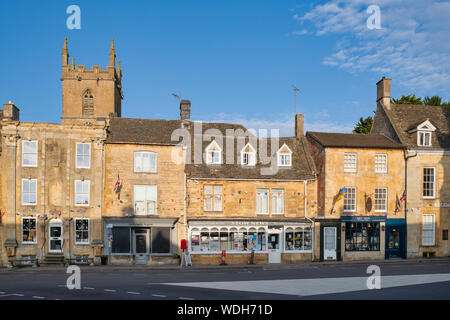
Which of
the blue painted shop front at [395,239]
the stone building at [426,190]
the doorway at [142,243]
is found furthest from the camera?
the stone building at [426,190]

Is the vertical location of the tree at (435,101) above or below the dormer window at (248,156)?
above

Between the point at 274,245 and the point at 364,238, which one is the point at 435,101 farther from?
the point at 274,245

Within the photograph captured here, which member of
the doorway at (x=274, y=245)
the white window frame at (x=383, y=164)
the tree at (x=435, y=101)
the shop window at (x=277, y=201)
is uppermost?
the tree at (x=435, y=101)

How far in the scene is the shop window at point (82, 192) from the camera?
28.9 m

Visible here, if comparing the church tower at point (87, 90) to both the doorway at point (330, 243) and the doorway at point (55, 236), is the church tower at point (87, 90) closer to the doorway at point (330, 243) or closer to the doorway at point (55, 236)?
the doorway at point (55, 236)

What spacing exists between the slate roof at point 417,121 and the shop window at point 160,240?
65.8 feet

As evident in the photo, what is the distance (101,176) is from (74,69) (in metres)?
32.1

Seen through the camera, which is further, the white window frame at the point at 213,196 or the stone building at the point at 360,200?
the stone building at the point at 360,200

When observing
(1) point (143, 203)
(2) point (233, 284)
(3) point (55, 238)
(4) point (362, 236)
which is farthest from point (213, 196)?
(4) point (362, 236)

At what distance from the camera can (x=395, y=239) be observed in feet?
104

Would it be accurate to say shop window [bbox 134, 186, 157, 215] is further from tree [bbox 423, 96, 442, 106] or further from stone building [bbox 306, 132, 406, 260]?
tree [bbox 423, 96, 442, 106]

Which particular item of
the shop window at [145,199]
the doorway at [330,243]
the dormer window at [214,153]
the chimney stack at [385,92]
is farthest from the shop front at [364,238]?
the shop window at [145,199]

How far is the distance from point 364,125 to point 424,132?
2025 cm
